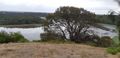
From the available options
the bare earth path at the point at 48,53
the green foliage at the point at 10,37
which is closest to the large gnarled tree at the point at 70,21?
the green foliage at the point at 10,37

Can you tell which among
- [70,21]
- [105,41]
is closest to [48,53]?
[105,41]

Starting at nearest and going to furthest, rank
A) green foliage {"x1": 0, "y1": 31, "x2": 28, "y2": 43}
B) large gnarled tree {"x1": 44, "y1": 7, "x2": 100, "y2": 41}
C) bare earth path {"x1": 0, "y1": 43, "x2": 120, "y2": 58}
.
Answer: bare earth path {"x1": 0, "y1": 43, "x2": 120, "y2": 58}
green foliage {"x1": 0, "y1": 31, "x2": 28, "y2": 43}
large gnarled tree {"x1": 44, "y1": 7, "x2": 100, "y2": 41}

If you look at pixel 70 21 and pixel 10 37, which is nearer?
pixel 10 37

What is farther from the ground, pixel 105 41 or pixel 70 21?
pixel 70 21

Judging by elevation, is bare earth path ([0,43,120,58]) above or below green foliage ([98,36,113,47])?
above

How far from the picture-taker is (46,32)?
1431 inches

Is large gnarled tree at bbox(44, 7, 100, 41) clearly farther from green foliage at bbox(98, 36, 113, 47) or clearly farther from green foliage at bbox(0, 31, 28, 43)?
green foliage at bbox(0, 31, 28, 43)

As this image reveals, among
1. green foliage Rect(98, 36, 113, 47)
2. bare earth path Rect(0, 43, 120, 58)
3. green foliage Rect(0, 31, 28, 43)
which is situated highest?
bare earth path Rect(0, 43, 120, 58)

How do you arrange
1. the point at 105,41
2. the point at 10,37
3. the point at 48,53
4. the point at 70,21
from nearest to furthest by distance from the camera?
the point at 48,53
the point at 10,37
the point at 105,41
the point at 70,21

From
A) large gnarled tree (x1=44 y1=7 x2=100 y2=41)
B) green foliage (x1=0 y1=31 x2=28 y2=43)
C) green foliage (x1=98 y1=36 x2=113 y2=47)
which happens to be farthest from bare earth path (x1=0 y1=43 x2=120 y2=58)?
large gnarled tree (x1=44 y1=7 x2=100 y2=41)

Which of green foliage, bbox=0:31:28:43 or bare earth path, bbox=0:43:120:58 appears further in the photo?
green foliage, bbox=0:31:28:43

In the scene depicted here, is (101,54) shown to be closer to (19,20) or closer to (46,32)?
(46,32)

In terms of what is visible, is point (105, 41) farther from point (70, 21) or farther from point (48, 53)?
point (48, 53)

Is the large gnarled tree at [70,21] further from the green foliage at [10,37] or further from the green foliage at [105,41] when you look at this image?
the green foliage at [10,37]
